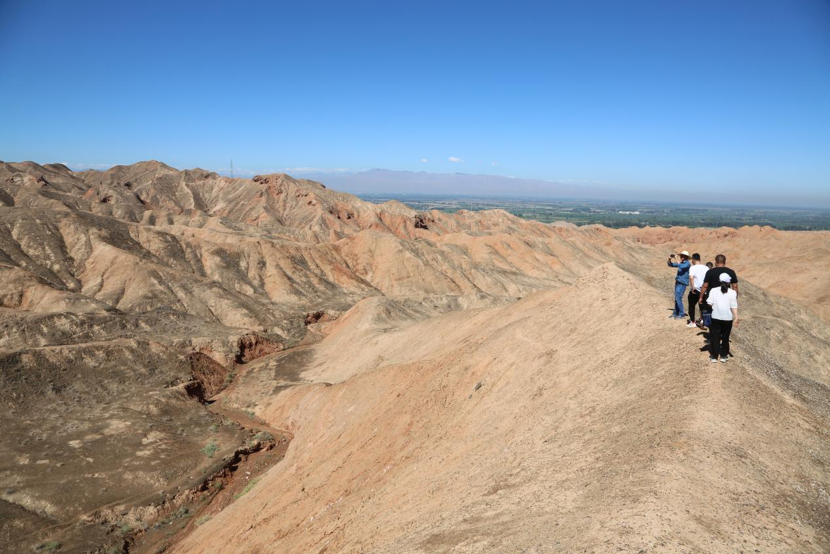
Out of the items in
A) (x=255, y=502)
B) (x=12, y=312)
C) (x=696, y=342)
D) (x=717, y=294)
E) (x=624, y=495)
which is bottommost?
(x=255, y=502)

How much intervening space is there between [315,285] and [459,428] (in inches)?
1727

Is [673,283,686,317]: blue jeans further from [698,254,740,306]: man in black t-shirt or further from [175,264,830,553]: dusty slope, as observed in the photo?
[698,254,740,306]: man in black t-shirt

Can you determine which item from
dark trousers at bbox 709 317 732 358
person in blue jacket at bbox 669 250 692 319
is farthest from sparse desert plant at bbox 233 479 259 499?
dark trousers at bbox 709 317 732 358

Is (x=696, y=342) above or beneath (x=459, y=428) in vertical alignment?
above

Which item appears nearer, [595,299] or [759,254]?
[595,299]

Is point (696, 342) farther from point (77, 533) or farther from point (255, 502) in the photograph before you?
point (77, 533)

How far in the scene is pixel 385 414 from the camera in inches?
711

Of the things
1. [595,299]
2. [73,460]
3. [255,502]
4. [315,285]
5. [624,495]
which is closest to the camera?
[624,495]

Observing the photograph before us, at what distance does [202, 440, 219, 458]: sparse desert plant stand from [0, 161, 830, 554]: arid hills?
179 millimetres

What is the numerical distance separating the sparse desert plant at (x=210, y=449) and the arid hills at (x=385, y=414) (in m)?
0.18

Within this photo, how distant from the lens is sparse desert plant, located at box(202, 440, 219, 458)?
22.4 meters

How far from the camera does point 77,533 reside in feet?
55.5

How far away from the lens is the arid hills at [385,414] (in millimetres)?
7324

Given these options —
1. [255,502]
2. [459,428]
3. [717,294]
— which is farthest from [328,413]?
[717,294]
